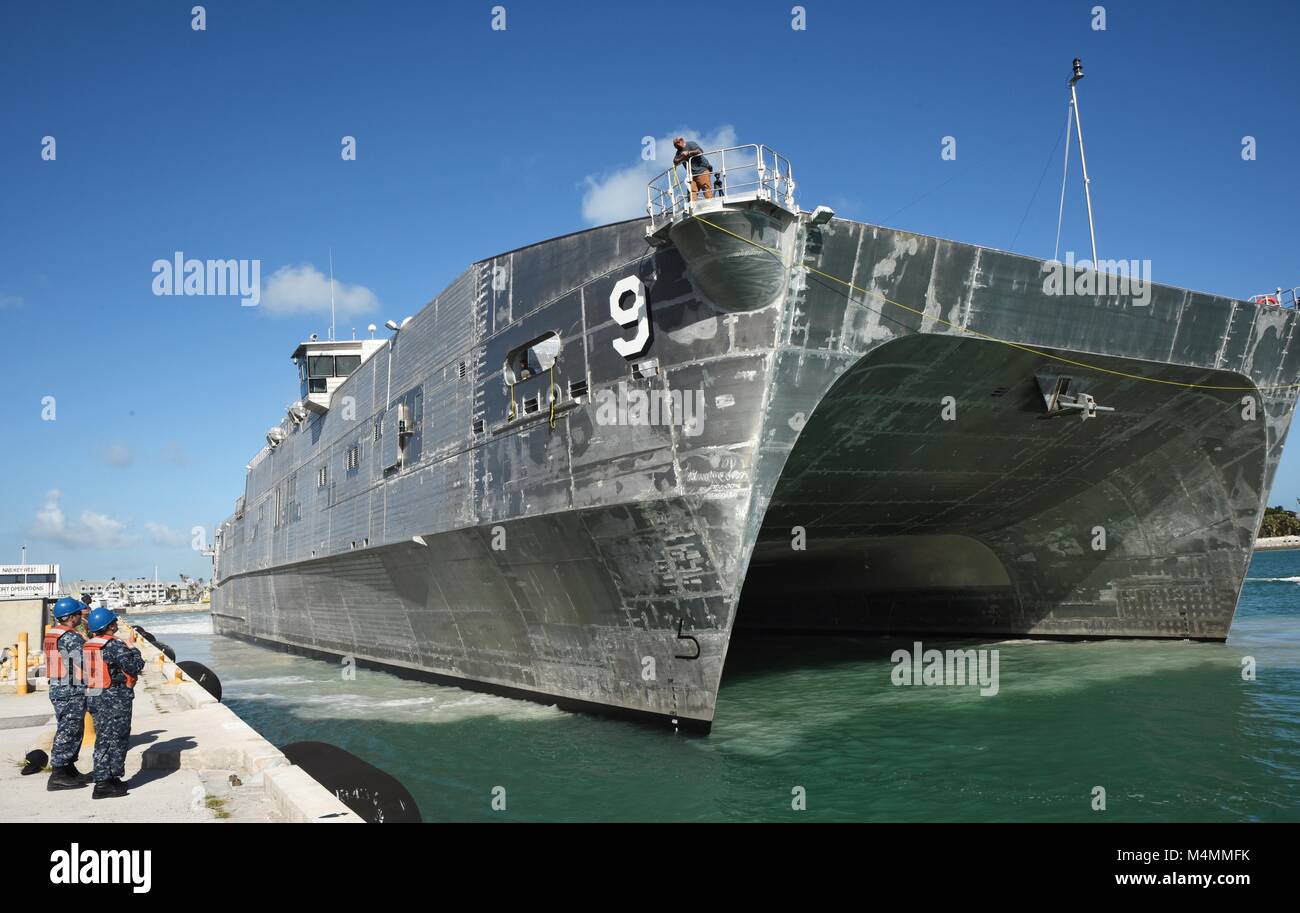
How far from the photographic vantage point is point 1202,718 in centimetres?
1280

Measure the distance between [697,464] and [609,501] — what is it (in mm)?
1663

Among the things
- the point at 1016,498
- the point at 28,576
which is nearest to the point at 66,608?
the point at 1016,498

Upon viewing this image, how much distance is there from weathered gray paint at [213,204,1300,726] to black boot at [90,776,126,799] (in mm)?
6927

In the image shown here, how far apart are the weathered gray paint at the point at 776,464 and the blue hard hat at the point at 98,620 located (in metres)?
6.56

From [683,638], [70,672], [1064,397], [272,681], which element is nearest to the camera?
[70,672]

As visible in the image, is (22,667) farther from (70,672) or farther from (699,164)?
(699,164)

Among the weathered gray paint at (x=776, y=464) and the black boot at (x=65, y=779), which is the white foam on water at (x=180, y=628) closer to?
the weathered gray paint at (x=776, y=464)

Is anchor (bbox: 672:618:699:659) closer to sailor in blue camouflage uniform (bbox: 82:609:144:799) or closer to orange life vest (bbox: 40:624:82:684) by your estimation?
sailor in blue camouflage uniform (bbox: 82:609:144:799)

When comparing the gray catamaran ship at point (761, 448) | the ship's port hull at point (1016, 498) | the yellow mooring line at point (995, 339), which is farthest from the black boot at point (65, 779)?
the ship's port hull at point (1016, 498)

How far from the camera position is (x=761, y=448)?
11.4 m

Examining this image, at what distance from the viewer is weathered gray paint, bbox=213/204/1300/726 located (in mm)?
11594

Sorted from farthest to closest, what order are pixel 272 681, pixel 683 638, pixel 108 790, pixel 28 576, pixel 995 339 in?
pixel 28 576
pixel 272 681
pixel 995 339
pixel 683 638
pixel 108 790

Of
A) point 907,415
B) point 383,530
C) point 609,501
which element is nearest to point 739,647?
point 383,530

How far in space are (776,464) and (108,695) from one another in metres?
8.32
